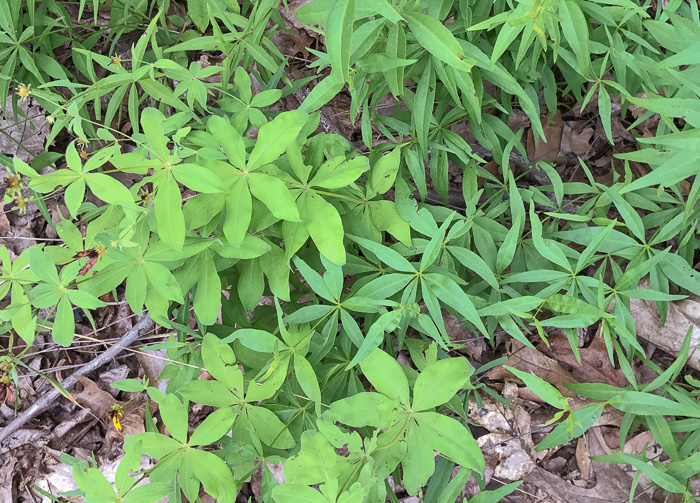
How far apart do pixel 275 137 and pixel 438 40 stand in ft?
1.49

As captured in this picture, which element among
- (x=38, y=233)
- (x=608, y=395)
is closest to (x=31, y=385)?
(x=38, y=233)

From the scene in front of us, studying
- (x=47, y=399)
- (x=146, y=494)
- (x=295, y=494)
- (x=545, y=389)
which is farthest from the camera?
(x=47, y=399)

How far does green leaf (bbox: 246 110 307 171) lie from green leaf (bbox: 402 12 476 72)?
1.15ft

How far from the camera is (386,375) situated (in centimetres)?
127

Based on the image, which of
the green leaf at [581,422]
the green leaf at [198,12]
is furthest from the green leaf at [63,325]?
the green leaf at [581,422]

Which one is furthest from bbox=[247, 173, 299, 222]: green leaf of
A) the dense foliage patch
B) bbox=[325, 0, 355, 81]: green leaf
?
bbox=[325, 0, 355, 81]: green leaf

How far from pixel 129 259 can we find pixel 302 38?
5.91 feet

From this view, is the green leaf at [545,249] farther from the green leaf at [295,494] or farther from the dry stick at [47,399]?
the dry stick at [47,399]

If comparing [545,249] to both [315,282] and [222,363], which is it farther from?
[222,363]

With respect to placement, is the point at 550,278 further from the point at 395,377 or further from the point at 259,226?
the point at 259,226

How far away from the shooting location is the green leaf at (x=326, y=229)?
1280 millimetres

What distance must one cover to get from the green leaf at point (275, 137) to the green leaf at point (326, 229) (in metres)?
0.19

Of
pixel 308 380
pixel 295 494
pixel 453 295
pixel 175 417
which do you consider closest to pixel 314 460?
pixel 295 494

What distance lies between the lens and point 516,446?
2133 mm
